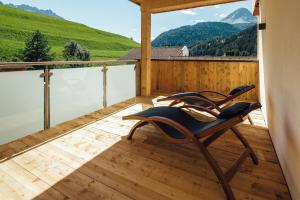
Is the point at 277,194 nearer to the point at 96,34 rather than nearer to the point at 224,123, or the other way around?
the point at 224,123

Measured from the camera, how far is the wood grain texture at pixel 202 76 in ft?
16.9

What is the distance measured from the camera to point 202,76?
223 inches

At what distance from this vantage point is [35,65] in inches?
106

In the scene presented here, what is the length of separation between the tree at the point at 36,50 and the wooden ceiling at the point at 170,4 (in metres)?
25.4

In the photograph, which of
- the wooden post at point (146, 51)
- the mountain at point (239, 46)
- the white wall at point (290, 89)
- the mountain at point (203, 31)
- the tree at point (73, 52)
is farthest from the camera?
the tree at point (73, 52)

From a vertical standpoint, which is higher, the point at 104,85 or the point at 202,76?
the point at 202,76

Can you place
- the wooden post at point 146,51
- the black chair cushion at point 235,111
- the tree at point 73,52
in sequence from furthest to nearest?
the tree at point 73,52
the wooden post at point 146,51
the black chair cushion at point 235,111

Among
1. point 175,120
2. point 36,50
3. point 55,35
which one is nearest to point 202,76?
point 175,120

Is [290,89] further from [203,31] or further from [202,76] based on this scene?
[203,31]

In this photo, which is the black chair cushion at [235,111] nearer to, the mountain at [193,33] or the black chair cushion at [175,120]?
the black chair cushion at [175,120]

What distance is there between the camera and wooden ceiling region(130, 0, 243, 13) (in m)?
5.07

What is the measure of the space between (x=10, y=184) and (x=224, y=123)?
192 centimetres

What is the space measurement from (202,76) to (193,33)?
10.8 m

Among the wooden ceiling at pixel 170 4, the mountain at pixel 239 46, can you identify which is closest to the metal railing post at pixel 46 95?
the wooden ceiling at pixel 170 4
